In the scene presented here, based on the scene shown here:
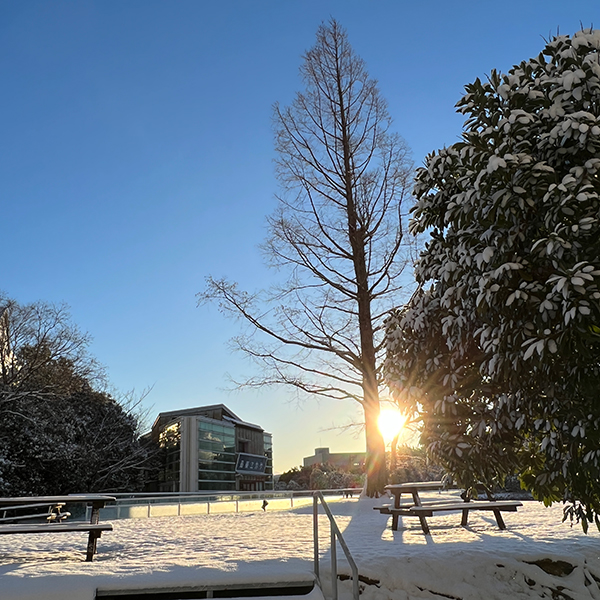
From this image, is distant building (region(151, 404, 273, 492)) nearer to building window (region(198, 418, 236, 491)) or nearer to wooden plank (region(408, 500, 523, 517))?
building window (region(198, 418, 236, 491))

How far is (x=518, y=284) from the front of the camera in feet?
15.2

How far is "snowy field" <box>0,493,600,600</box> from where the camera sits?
4.38m

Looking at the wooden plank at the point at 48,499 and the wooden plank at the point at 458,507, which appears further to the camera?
the wooden plank at the point at 458,507

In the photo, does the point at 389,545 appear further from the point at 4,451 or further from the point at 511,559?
the point at 4,451

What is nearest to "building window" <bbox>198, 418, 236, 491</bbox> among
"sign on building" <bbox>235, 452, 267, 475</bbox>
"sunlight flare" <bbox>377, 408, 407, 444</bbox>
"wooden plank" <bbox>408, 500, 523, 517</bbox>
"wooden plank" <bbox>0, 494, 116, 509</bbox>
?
"sign on building" <bbox>235, 452, 267, 475</bbox>

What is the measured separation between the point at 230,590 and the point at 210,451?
44534mm

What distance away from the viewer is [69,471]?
94.2 ft

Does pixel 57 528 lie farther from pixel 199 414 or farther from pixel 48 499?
pixel 199 414

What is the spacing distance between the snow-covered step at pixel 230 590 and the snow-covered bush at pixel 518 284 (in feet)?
7.03

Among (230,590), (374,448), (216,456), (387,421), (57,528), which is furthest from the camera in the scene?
(216,456)

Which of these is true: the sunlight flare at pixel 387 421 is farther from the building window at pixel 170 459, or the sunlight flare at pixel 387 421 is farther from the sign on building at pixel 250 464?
the sign on building at pixel 250 464

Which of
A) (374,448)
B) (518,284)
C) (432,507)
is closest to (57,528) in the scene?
(432,507)

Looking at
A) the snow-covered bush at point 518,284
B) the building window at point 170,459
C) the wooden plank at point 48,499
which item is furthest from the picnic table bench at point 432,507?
the building window at point 170,459

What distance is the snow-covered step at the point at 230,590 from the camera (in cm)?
424
